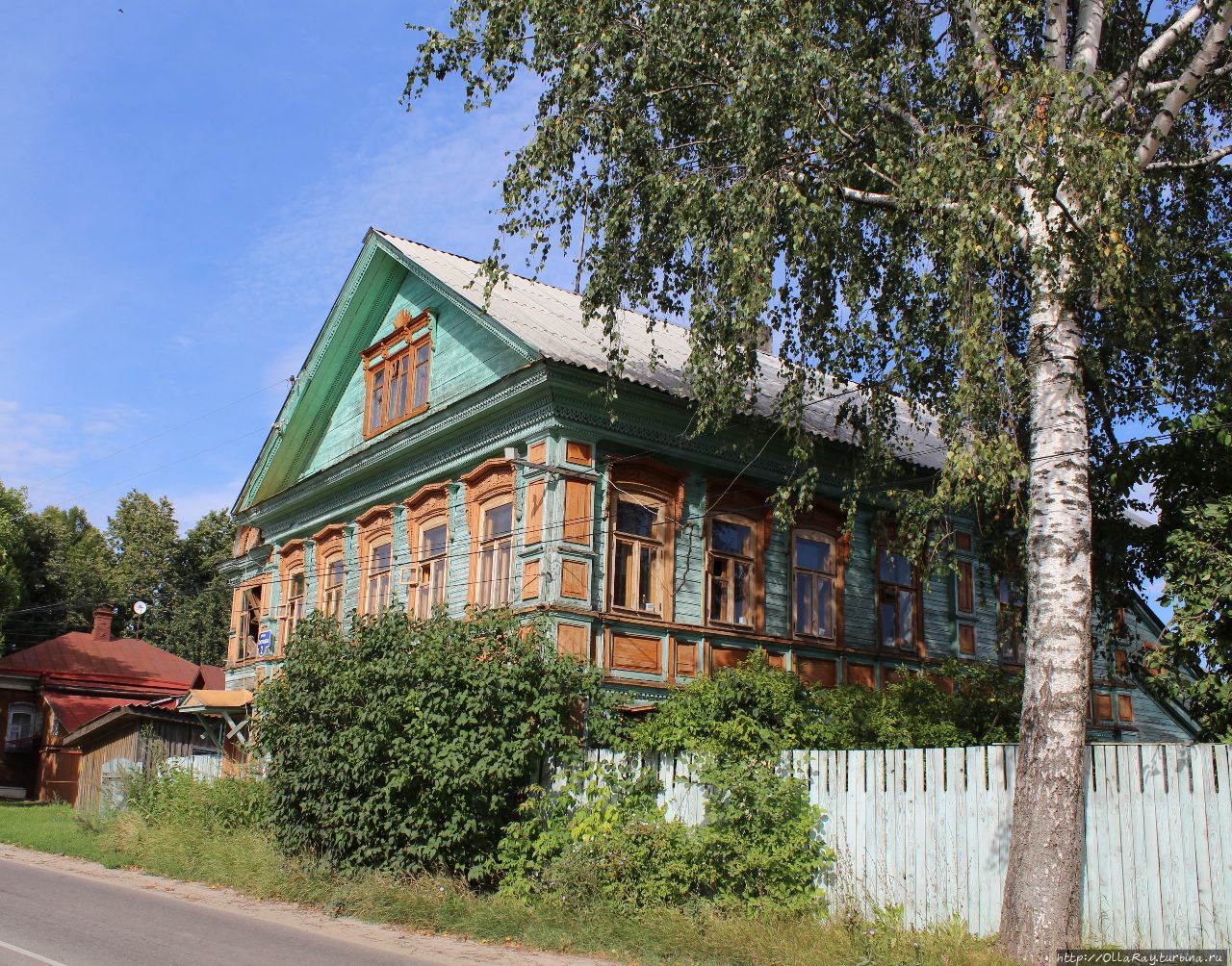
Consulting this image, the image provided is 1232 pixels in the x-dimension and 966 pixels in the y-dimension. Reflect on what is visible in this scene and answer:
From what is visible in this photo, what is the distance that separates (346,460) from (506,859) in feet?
32.8

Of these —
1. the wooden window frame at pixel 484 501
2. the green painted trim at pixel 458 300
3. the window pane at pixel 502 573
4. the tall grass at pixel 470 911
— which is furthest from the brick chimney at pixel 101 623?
the window pane at pixel 502 573

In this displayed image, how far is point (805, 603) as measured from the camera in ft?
58.8

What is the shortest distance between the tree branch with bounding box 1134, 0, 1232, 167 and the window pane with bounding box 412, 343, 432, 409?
459 inches

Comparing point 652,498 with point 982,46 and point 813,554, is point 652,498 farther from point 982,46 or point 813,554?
point 982,46

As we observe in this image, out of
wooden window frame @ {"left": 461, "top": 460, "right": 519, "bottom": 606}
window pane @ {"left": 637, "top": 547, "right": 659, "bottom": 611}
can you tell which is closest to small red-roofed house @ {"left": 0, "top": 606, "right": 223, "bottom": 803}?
wooden window frame @ {"left": 461, "top": 460, "right": 519, "bottom": 606}

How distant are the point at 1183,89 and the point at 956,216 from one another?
2.81 meters

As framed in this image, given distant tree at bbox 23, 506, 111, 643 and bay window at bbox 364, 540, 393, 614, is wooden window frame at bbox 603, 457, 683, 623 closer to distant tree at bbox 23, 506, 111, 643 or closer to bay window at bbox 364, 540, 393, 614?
bay window at bbox 364, 540, 393, 614

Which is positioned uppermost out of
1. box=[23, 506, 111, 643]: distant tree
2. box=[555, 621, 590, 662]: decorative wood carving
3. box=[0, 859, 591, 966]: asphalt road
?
box=[23, 506, 111, 643]: distant tree

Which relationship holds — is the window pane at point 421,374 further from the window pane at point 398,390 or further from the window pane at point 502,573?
the window pane at point 502,573

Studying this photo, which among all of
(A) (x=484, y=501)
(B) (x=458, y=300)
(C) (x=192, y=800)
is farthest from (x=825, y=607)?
(C) (x=192, y=800)

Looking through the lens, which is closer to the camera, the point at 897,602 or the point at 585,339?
the point at 585,339

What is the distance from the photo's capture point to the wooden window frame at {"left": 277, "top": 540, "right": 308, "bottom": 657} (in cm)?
2291

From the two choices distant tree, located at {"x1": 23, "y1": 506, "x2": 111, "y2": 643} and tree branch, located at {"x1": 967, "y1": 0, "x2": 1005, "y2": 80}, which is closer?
tree branch, located at {"x1": 967, "y1": 0, "x2": 1005, "y2": 80}

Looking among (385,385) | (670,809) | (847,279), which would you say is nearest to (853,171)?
(847,279)
